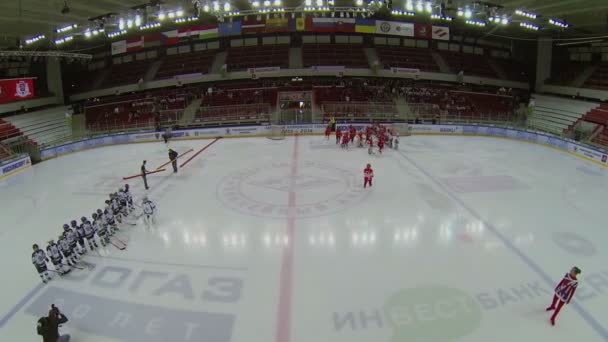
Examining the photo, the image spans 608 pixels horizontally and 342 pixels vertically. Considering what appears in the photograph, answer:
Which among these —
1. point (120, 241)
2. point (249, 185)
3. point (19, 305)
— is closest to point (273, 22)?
point (249, 185)

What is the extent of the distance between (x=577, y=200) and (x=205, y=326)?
13617 mm

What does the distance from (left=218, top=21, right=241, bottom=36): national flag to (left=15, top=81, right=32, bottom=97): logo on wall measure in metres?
13.9

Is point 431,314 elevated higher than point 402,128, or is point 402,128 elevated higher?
point 402,128

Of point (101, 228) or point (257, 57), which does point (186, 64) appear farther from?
point (101, 228)

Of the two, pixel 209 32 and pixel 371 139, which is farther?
pixel 209 32

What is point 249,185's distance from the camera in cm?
1497

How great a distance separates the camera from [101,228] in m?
9.98

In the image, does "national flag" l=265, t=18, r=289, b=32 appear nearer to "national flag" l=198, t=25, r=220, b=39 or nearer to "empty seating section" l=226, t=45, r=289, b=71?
"national flag" l=198, t=25, r=220, b=39

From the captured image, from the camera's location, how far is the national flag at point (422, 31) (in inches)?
1152

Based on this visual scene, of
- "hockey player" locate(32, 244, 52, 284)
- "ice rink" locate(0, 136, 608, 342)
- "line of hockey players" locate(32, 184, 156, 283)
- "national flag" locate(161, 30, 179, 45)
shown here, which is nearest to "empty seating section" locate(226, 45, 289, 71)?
"national flag" locate(161, 30, 179, 45)

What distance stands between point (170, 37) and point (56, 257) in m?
25.8

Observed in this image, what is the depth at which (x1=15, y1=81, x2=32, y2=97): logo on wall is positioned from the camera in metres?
22.0

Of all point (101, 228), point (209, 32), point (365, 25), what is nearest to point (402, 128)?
point (365, 25)

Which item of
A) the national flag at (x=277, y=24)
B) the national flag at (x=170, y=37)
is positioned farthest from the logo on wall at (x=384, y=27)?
the national flag at (x=170, y=37)
